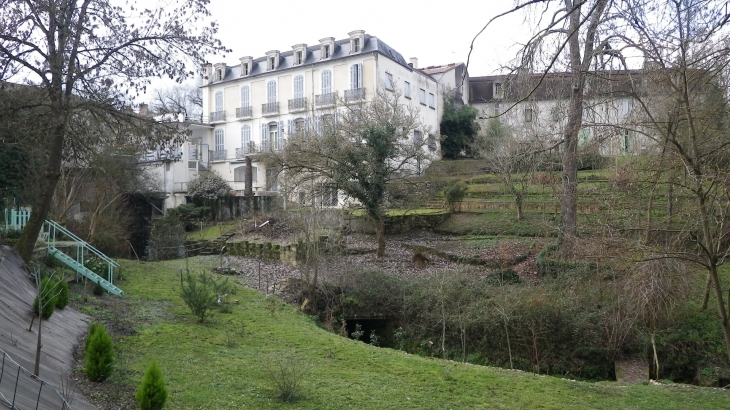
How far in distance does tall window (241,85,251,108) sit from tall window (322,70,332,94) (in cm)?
700

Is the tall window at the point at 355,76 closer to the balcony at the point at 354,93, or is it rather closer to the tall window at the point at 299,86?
the balcony at the point at 354,93

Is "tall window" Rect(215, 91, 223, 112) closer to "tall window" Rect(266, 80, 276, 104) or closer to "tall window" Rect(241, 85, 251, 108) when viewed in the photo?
"tall window" Rect(241, 85, 251, 108)

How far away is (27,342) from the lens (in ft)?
27.8

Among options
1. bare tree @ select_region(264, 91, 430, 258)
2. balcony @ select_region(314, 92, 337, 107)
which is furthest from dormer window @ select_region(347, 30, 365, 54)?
bare tree @ select_region(264, 91, 430, 258)

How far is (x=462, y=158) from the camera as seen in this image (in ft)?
131

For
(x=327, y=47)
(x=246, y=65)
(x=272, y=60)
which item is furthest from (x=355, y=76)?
(x=246, y=65)

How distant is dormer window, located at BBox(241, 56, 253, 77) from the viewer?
4206 cm

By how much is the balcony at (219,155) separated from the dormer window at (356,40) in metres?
12.8

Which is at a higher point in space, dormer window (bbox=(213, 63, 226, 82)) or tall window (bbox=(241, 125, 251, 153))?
dormer window (bbox=(213, 63, 226, 82))

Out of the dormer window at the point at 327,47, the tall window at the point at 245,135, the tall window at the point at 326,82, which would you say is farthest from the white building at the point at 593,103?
the tall window at the point at 245,135

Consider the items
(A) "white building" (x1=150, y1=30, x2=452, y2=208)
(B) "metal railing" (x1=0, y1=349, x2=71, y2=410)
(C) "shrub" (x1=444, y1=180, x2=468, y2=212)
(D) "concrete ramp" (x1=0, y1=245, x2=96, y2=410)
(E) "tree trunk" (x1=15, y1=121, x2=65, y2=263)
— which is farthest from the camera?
(A) "white building" (x1=150, y1=30, x2=452, y2=208)

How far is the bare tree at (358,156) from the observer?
2245 cm

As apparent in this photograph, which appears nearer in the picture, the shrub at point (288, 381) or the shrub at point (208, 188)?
the shrub at point (288, 381)

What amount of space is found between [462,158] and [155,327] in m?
30.6
